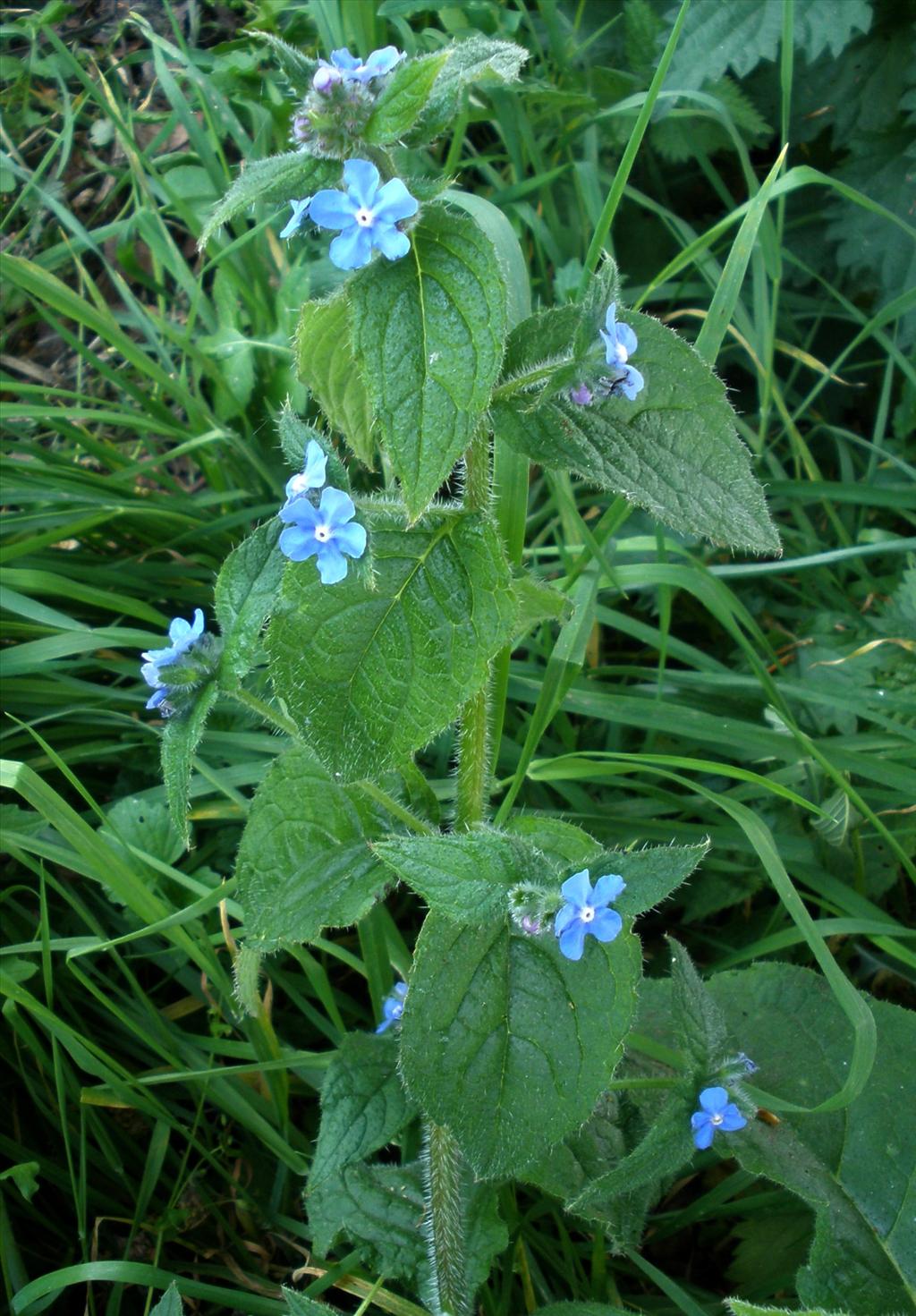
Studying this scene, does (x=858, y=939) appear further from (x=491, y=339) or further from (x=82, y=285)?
(x=82, y=285)

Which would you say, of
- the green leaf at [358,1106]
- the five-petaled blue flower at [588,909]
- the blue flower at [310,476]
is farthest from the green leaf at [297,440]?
the green leaf at [358,1106]

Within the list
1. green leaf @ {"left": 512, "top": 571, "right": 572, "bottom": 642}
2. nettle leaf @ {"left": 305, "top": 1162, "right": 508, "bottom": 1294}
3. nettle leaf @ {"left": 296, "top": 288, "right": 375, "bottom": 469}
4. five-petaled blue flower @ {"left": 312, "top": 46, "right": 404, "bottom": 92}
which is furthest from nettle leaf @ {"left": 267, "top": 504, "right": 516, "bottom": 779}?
nettle leaf @ {"left": 305, "top": 1162, "right": 508, "bottom": 1294}

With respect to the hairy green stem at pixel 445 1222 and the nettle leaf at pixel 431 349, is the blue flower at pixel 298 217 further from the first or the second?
the hairy green stem at pixel 445 1222

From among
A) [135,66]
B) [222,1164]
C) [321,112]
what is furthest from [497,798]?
[135,66]

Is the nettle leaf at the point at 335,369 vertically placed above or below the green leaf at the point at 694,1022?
above

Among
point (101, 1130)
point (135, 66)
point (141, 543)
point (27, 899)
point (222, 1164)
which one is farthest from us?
point (135, 66)

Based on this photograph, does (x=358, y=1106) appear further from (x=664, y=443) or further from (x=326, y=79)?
(x=326, y=79)
